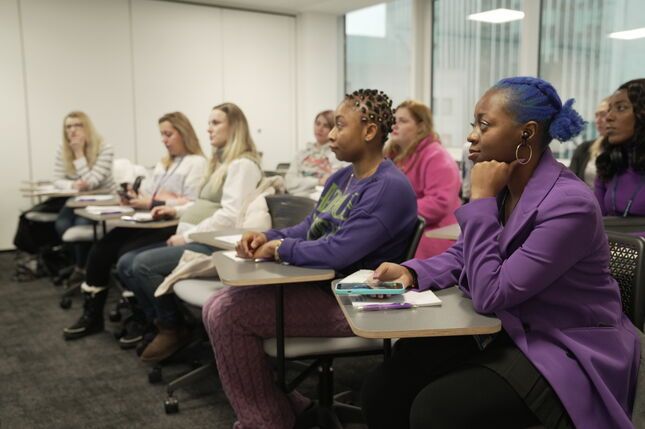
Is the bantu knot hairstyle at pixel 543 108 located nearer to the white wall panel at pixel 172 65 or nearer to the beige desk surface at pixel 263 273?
the beige desk surface at pixel 263 273

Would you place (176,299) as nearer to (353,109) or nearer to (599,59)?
(353,109)

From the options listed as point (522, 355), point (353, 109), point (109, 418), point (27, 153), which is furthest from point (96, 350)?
point (27, 153)

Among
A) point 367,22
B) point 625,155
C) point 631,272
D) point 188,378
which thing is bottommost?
point 188,378

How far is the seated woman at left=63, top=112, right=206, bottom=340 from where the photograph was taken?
11.2ft

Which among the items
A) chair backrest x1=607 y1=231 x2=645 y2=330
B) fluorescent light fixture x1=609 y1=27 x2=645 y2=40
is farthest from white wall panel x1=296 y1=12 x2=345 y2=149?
chair backrest x1=607 y1=231 x2=645 y2=330

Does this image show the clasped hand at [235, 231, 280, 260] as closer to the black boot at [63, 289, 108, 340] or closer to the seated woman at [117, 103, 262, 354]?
the seated woman at [117, 103, 262, 354]

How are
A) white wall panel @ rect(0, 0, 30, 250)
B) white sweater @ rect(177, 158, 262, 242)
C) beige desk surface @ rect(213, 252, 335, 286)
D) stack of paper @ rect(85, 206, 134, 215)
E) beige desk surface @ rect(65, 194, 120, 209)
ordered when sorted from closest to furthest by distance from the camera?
beige desk surface @ rect(213, 252, 335, 286) < white sweater @ rect(177, 158, 262, 242) < stack of paper @ rect(85, 206, 134, 215) < beige desk surface @ rect(65, 194, 120, 209) < white wall panel @ rect(0, 0, 30, 250)

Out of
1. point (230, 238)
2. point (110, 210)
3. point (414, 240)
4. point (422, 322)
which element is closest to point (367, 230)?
point (414, 240)

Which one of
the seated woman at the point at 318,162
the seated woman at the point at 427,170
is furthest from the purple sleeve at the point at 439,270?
the seated woman at the point at 318,162

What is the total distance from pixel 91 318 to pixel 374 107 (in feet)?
7.44

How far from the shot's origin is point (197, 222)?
319 cm

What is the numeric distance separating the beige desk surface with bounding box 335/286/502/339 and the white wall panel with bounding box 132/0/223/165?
5553 mm

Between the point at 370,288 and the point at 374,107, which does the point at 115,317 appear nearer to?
the point at 374,107

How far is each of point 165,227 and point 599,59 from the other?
146 inches
